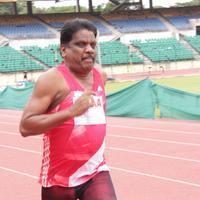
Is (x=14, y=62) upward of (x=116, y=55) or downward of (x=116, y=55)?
upward

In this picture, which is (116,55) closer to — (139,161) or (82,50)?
(139,161)

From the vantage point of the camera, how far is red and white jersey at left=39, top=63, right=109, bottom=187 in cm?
345

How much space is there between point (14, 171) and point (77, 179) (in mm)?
5645

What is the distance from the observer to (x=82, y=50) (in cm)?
342

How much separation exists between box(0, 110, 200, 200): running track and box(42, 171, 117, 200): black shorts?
3.17 meters

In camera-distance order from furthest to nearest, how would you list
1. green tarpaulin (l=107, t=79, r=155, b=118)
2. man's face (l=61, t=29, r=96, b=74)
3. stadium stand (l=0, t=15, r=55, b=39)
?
stadium stand (l=0, t=15, r=55, b=39) → green tarpaulin (l=107, t=79, r=155, b=118) → man's face (l=61, t=29, r=96, b=74)

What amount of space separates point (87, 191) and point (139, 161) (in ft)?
19.0

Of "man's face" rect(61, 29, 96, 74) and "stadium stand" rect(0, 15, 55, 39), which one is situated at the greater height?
"stadium stand" rect(0, 15, 55, 39)

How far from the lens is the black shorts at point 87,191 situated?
3.56 meters

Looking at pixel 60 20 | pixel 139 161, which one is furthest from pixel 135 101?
pixel 60 20

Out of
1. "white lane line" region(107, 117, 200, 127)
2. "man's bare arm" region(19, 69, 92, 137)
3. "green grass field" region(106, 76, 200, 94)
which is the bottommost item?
"green grass field" region(106, 76, 200, 94)

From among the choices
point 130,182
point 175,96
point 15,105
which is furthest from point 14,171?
point 15,105

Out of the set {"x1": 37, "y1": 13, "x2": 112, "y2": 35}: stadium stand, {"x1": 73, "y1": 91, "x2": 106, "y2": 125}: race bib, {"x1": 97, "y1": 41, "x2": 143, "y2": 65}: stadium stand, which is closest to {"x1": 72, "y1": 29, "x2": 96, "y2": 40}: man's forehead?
{"x1": 73, "y1": 91, "x2": 106, "y2": 125}: race bib

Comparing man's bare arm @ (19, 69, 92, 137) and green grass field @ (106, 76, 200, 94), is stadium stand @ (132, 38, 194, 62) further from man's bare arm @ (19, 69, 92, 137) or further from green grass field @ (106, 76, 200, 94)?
man's bare arm @ (19, 69, 92, 137)
